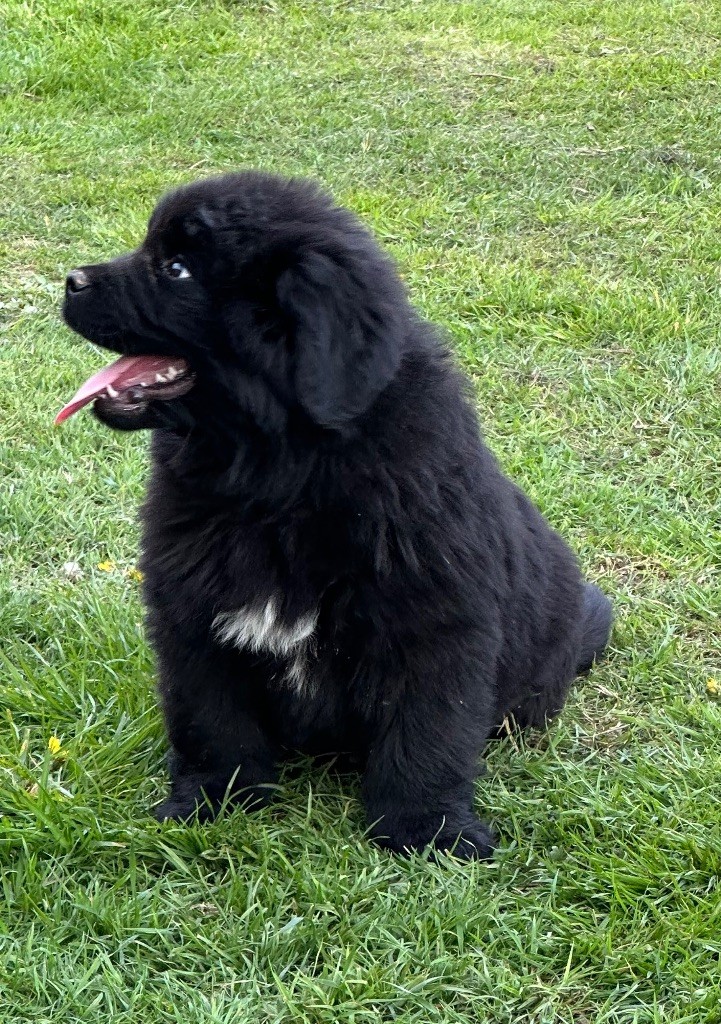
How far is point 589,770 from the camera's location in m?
2.70

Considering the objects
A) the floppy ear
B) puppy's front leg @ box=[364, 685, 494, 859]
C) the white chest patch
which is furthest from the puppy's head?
puppy's front leg @ box=[364, 685, 494, 859]

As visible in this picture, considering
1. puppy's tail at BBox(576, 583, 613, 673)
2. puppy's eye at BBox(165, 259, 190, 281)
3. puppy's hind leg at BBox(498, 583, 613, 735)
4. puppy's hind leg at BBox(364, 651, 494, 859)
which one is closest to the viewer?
puppy's eye at BBox(165, 259, 190, 281)

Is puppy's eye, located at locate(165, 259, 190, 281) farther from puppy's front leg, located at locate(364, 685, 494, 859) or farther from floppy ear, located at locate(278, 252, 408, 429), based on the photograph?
puppy's front leg, located at locate(364, 685, 494, 859)

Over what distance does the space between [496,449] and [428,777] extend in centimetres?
181

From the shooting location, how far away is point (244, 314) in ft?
7.25

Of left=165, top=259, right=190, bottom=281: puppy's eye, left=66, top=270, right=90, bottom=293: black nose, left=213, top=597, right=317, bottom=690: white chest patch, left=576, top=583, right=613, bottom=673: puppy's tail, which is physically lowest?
left=576, top=583, right=613, bottom=673: puppy's tail

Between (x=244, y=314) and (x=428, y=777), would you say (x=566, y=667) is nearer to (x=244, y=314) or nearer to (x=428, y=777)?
(x=428, y=777)

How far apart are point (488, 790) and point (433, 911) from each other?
44 cm

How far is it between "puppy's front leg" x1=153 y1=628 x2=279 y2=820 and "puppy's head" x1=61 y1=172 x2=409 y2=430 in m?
0.49

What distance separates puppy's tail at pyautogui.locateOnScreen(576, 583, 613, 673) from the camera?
3041 millimetres

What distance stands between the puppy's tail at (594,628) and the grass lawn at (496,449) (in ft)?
0.17

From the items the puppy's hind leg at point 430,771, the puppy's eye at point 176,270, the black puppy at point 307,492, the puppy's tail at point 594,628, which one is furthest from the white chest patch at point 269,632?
the puppy's tail at point 594,628

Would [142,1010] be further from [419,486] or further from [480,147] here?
[480,147]

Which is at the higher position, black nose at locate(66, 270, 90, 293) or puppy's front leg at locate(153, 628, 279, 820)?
black nose at locate(66, 270, 90, 293)
